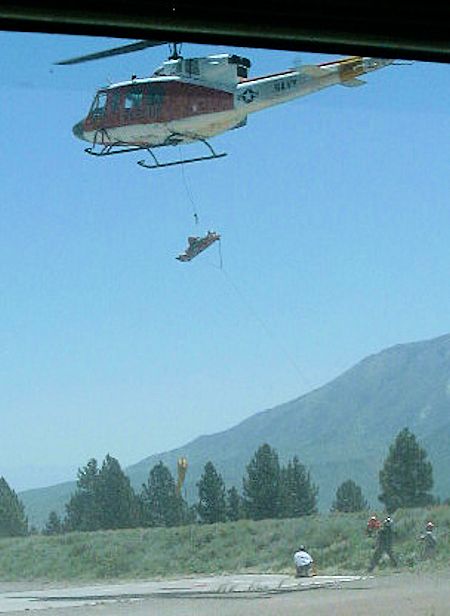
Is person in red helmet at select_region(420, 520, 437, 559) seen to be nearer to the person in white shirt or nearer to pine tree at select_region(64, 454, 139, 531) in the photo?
the person in white shirt

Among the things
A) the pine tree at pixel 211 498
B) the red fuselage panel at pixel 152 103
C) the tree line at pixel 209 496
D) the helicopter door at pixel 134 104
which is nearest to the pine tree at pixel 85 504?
the tree line at pixel 209 496

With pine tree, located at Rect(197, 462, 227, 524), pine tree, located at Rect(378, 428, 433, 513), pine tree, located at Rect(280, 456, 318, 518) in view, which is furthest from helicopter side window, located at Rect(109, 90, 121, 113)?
pine tree, located at Rect(378, 428, 433, 513)

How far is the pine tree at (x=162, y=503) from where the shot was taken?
21.2 ft

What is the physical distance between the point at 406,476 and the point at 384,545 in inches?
30.7

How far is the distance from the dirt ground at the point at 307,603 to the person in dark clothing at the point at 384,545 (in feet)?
1.03

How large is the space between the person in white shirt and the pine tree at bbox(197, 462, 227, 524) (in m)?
0.60

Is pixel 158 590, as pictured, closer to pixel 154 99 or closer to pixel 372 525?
pixel 372 525

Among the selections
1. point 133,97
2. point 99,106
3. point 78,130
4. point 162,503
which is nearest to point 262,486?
point 162,503

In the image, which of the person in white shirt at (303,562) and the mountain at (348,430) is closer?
the person in white shirt at (303,562)

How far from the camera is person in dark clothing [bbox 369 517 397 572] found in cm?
614

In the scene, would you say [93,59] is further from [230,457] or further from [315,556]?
[230,457]

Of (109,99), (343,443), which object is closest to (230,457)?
(109,99)

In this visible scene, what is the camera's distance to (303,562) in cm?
604

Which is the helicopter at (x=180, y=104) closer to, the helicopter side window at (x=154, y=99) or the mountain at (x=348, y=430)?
the helicopter side window at (x=154, y=99)
